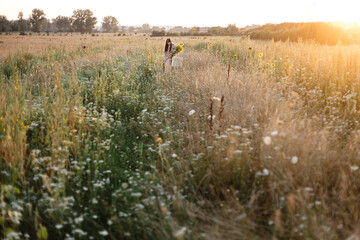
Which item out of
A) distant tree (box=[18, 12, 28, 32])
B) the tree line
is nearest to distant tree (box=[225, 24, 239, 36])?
the tree line

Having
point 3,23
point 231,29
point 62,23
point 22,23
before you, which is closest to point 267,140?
point 231,29

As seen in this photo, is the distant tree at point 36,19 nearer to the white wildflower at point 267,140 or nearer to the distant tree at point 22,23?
the distant tree at point 22,23

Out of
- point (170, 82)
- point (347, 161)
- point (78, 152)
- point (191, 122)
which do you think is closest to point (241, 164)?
point (347, 161)

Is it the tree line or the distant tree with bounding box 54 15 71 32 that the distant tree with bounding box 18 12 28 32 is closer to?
the tree line

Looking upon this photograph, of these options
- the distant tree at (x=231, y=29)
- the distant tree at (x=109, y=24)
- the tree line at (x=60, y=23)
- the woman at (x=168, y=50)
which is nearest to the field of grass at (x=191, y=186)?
the woman at (x=168, y=50)

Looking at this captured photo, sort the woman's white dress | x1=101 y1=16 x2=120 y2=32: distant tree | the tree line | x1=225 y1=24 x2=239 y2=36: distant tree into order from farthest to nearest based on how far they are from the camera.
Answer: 1. x1=101 y1=16 x2=120 y2=32: distant tree
2. the tree line
3. x1=225 y1=24 x2=239 y2=36: distant tree
4. the woman's white dress

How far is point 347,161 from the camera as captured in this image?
2.68 meters

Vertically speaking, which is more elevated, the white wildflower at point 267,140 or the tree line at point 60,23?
the tree line at point 60,23

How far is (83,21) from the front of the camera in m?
95.0

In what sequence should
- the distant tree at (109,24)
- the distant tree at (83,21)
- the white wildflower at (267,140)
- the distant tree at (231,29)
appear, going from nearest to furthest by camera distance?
the white wildflower at (267,140) < the distant tree at (231,29) < the distant tree at (83,21) < the distant tree at (109,24)

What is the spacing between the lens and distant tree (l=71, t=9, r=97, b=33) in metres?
94.2

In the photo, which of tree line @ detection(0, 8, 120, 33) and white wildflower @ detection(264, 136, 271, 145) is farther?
tree line @ detection(0, 8, 120, 33)

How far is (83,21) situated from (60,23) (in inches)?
715

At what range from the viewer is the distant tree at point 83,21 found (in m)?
94.2
